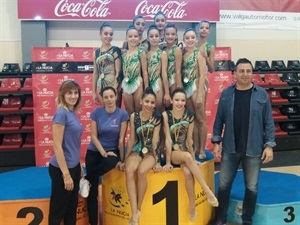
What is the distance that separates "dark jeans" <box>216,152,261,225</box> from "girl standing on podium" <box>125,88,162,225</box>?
0.56m

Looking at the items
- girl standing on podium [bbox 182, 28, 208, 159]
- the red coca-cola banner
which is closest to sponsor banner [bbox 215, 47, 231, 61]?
the red coca-cola banner

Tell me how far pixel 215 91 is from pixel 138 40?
8.34ft

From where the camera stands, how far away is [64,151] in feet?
7.97

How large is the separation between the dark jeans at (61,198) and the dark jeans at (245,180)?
1208mm

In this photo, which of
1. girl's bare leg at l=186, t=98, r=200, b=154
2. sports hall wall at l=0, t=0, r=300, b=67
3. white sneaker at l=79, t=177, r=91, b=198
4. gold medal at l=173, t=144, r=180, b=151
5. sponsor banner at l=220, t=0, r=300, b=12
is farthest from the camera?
sponsor banner at l=220, t=0, r=300, b=12

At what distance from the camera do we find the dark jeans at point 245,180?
2738mm

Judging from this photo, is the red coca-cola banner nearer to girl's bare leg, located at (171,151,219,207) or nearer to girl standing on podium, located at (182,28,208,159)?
girl standing on podium, located at (182,28,208,159)

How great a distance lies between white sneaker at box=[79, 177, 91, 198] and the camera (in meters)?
2.63

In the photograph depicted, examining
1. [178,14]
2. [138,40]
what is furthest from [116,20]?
[138,40]

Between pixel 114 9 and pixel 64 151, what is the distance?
159 inches

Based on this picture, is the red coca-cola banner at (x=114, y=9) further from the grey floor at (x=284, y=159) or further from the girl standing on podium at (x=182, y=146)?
the girl standing on podium at (x=182, y=146)

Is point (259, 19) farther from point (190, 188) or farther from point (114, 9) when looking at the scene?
point (190, 188)

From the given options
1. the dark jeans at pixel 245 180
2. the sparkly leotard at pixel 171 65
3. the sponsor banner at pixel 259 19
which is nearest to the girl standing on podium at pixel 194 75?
the sparkly leotard at pixel 171 65

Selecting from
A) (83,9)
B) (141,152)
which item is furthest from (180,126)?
(83,9)
